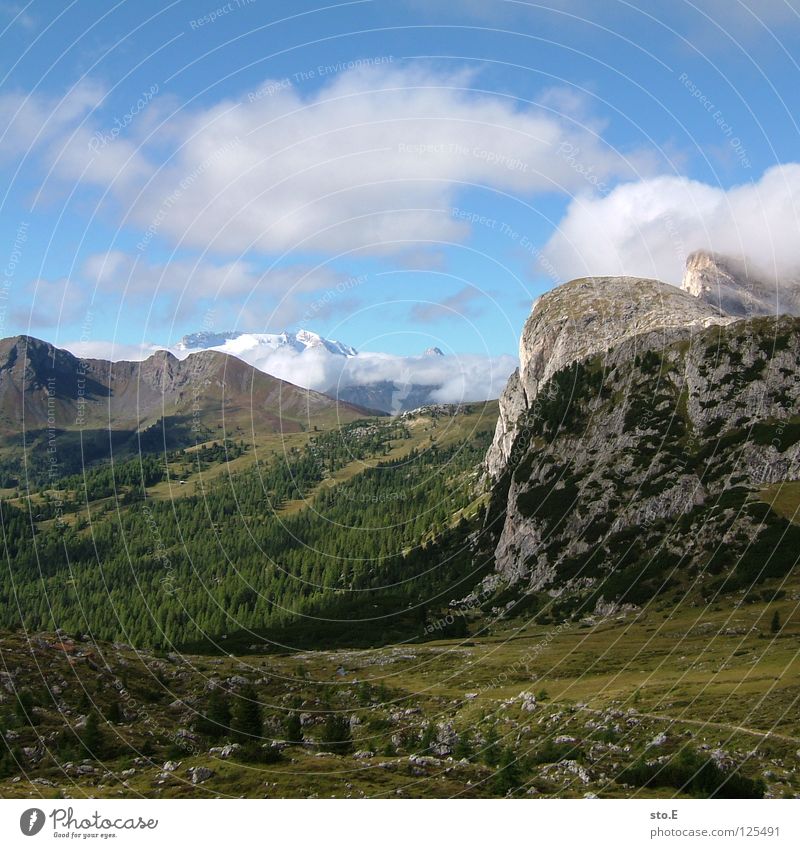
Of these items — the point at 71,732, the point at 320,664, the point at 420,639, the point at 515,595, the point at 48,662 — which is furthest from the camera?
the point at 515,595

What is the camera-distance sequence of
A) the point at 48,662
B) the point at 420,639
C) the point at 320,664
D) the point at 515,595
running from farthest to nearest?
the point at 515,595, the point at 420,639, the point at 320,664, the point at 48,662

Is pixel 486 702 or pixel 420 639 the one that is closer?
pixel 486 702

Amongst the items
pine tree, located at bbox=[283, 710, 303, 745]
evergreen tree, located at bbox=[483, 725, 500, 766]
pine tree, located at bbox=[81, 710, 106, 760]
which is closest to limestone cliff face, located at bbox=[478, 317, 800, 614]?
evergreen tree, located at bbox=[483, 725, 500, 766]

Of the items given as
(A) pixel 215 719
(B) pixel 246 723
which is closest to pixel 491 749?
(B) pixel 246 723

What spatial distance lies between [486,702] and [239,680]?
32517mm
